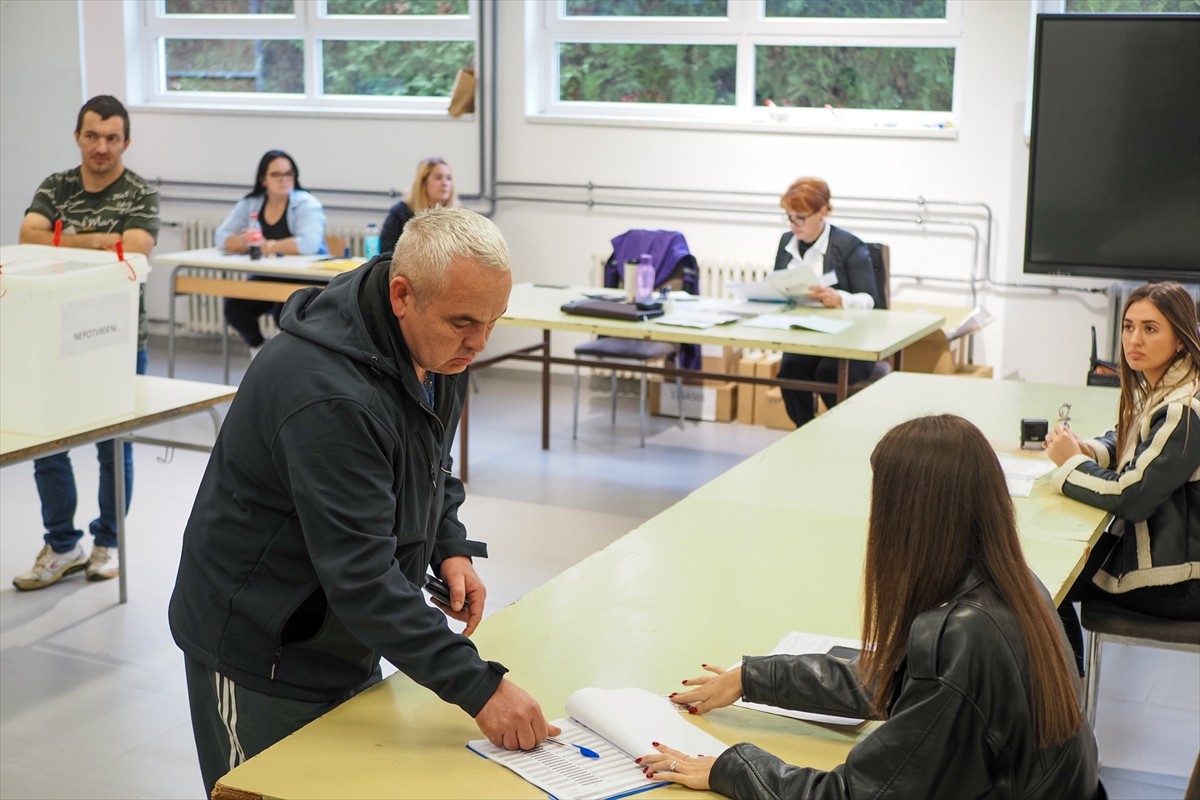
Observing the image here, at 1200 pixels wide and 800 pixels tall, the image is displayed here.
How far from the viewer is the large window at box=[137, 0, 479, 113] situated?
7.75 m

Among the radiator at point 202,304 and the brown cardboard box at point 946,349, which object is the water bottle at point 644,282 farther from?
the radiator at point 202,304

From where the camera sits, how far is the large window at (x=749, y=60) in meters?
6.63

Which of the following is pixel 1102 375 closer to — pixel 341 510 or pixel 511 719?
pixel 511 719

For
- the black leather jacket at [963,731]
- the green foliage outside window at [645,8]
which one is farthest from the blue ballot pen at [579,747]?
the green foliage outside window at [645,8]

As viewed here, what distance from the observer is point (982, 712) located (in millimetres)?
1481

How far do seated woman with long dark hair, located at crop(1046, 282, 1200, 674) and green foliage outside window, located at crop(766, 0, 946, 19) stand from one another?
3966mm

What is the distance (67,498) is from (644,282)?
7.54 ft

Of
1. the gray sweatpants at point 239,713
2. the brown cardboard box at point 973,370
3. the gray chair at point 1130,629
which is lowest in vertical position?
the gray chair at point 1130,629

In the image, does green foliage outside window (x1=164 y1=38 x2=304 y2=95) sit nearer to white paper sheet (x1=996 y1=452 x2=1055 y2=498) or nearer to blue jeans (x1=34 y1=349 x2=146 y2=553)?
blue jeans (x1=34 y1=349 x2=146 y2=553)

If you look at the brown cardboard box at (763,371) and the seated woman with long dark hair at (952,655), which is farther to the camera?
the brown cardboard box at (763,371)

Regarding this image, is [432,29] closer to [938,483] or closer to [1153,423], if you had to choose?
[1153,423]

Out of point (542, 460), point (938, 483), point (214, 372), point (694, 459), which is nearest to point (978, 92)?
point (694, 459)

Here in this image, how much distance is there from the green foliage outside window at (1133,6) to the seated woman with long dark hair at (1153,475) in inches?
148

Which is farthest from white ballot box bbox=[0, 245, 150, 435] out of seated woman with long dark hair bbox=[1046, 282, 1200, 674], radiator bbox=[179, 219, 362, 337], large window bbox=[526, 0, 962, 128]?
radiator bbox=[179, 219, 362, 337]
